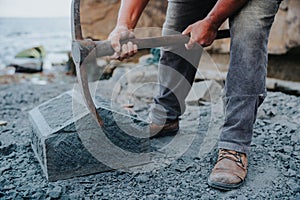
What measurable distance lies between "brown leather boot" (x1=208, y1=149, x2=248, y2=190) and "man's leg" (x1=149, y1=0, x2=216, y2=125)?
0.52 metres

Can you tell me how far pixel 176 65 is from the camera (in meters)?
2.10

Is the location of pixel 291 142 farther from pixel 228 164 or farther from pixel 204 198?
pixel 204 198

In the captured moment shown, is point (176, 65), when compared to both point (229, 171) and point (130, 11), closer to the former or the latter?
point (130, 11)

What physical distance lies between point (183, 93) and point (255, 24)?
27.2 inches

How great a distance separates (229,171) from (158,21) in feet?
11.4

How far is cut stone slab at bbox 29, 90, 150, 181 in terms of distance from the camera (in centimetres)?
168

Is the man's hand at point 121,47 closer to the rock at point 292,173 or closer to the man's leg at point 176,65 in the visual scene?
the man's leg at point 176,65

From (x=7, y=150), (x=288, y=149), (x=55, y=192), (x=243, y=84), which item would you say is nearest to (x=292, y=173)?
(x=288, y=149)

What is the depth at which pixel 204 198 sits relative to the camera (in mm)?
1552

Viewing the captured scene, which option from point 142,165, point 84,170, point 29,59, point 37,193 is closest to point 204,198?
point 142,165

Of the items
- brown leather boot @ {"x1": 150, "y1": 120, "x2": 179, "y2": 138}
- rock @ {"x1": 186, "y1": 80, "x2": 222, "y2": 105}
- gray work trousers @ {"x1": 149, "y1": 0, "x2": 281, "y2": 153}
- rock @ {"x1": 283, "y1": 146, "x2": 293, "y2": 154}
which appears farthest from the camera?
rock @ {"x1": 186, "y1": 80, "x2": 222, "y2": 105}

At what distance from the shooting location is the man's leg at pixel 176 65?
201 centimetres

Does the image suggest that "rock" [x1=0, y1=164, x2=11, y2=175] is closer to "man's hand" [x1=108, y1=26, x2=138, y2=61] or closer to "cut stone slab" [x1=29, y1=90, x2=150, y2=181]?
"cut stone slab" [x1=29, y1=90, x2=150, y2=181]

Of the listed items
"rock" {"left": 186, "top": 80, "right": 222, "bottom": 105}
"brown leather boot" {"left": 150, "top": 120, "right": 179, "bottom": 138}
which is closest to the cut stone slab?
"brown leather boot" {"left": 150, "top": 120, "right": 179, "bottom": 138}
